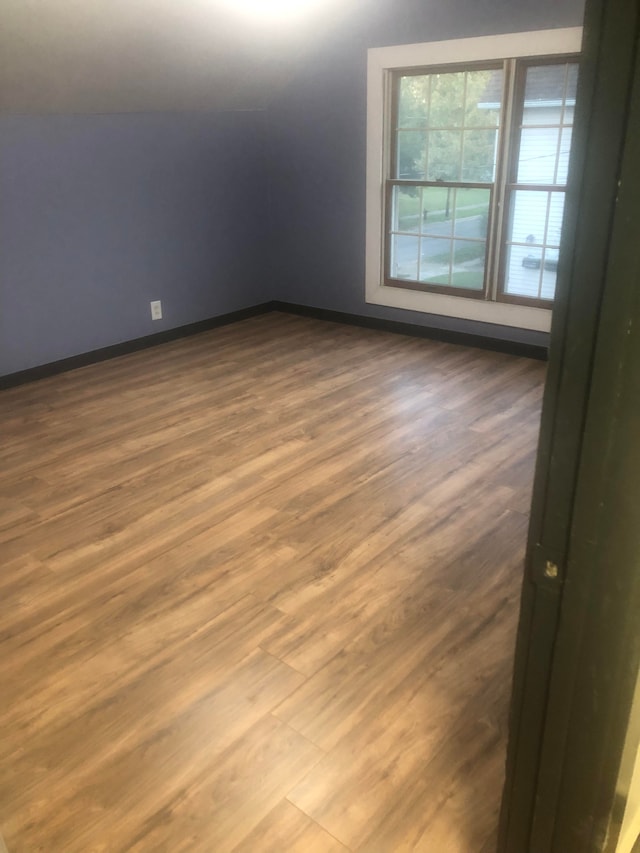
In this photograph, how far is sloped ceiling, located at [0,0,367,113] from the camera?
327cm

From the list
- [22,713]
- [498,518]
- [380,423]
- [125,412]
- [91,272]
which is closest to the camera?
[22,713]

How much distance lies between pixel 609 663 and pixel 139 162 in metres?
4.37

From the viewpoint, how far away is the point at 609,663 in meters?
1.00

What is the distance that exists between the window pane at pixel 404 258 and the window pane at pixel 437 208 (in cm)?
16

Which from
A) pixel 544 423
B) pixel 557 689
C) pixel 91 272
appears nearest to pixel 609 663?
pixel 557 689

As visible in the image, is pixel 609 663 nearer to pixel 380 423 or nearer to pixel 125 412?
pixel 380 423

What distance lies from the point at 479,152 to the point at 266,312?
2.11 metres

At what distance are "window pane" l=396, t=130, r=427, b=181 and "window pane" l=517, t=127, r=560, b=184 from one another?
28.0 inches

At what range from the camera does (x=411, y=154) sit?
482 centimetres

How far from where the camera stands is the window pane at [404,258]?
509 centimetres

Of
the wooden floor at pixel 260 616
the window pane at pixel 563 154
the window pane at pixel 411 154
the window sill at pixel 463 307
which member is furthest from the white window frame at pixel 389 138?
the wooden floor at pixel 260 616

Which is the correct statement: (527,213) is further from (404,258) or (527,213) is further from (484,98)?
(404,258)

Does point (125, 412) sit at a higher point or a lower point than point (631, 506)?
lower

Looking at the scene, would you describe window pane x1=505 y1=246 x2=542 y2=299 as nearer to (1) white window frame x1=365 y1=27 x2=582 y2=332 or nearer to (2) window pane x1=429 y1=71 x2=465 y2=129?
(1) white window frame x1=365 y1=27 x2=582 y2=332
